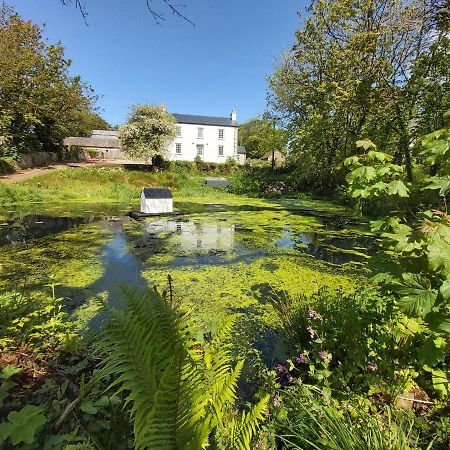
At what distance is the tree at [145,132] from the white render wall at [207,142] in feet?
38.3

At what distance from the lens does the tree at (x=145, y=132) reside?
2062 centimetres

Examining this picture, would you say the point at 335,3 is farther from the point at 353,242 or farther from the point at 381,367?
the point at 381,367

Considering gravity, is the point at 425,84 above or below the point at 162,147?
above

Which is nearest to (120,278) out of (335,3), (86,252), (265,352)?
(86,252)

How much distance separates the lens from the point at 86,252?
5.70 metres

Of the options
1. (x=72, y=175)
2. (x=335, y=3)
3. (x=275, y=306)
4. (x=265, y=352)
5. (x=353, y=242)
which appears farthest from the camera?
(x=72, y=175)

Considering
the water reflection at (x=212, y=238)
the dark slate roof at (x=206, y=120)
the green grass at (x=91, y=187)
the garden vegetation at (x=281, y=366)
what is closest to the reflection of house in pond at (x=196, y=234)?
the water reflection at (x=212, y=238)

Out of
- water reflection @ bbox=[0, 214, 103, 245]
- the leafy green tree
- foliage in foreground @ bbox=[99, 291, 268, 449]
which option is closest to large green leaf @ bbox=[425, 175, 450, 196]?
the leafy green tree

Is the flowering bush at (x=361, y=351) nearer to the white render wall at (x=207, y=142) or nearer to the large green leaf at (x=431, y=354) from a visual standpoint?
the large green leaf at (x=431, y=354)

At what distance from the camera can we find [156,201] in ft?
32.3

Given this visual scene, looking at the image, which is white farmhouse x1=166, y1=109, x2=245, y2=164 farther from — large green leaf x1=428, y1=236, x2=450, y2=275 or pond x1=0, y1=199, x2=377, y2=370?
large green leaf x1=428, y1=236, x2=450, y2=275

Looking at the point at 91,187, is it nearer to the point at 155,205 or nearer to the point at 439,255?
the point at 155,205

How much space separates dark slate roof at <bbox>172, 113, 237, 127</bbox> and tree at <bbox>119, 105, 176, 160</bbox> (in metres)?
13.0

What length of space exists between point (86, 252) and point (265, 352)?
4388mm
